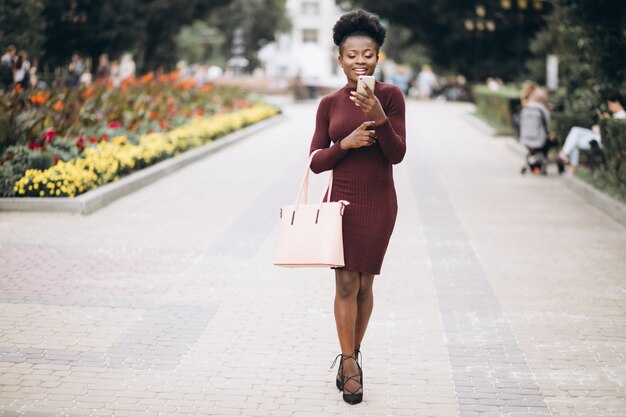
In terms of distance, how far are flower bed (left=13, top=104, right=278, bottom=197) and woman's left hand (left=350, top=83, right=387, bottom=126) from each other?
22.3 ft

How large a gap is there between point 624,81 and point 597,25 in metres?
1.00

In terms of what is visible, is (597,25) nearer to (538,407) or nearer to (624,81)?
(624,81)

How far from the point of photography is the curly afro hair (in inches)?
174

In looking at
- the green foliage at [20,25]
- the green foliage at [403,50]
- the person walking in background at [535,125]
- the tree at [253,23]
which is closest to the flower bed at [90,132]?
the green foliage at [20,25]

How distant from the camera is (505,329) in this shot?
5.96 m

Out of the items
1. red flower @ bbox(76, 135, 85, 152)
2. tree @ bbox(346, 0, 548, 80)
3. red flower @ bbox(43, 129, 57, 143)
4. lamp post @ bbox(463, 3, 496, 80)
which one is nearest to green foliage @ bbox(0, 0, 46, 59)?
red flower @ bbox(76, 135, 85, 152)

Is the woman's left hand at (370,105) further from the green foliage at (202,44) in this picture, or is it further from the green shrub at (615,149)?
the green foliage at (202,44)

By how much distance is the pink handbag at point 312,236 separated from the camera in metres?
4.41

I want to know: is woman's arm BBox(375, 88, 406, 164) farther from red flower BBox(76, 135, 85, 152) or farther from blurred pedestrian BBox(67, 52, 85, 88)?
blurred pedestrian BBox(67, 52, 85, 88)

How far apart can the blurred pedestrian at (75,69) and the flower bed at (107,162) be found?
1036cm

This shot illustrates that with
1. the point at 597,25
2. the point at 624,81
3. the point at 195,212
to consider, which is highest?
the point at 597,25

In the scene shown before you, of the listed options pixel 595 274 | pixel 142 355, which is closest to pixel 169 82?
pixel 595 274

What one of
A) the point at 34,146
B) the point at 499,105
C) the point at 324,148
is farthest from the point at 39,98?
the point at 499,105

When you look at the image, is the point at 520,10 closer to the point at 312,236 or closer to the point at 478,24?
the point at 478,24
